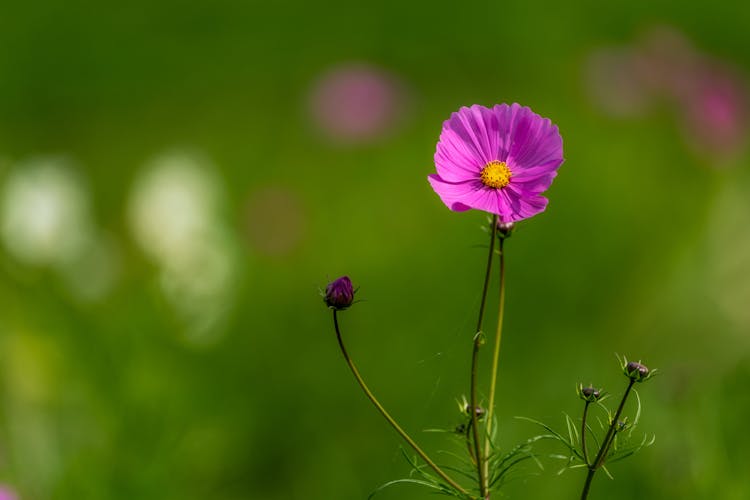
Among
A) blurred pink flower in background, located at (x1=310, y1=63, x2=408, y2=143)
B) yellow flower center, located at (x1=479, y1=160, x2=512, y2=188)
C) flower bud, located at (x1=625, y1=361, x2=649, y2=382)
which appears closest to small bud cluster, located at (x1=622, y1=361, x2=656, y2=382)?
flower bud, located at (x1=625, y1=361, x2=649, y2=382)

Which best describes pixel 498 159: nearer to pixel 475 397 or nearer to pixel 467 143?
pixel 467 143

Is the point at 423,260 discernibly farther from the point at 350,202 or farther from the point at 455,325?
the point at 350,202

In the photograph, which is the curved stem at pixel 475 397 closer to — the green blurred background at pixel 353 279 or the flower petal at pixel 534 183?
the flower petal at pixel 534 183

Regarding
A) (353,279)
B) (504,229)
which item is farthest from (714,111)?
(504,229)

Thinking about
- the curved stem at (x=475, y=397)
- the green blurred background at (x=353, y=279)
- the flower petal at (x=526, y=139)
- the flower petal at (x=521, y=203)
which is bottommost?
the curved stem at (x=475, y=397)

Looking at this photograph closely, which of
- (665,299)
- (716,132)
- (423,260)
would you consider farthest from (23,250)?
(716,132)

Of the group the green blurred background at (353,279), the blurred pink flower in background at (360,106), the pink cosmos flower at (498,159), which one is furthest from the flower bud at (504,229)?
the blurred pink flower in background at (360,106)

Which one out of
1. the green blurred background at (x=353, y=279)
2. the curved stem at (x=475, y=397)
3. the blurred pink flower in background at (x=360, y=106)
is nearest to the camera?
the curved stem at (x=475, y=397)

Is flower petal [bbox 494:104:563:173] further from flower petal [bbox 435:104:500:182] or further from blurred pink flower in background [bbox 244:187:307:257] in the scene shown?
blurred pink flower in background [bbox 244:187:307:257]
